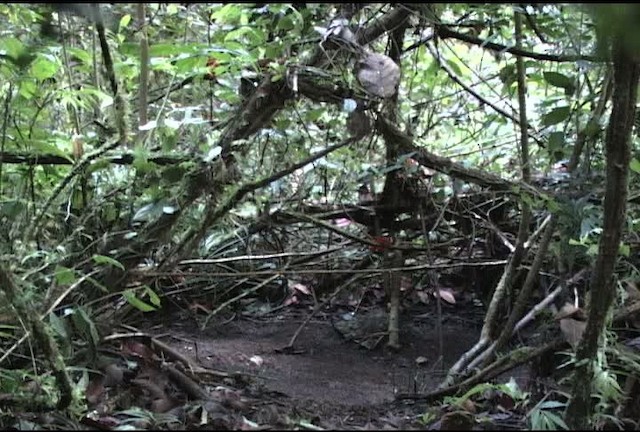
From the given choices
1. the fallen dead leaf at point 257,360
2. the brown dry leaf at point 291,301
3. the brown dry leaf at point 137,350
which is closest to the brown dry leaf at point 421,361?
the fallen dead leaf at point 257,360

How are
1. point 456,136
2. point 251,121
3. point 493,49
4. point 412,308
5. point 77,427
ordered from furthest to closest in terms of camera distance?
point 456,136, point 412,308, point 493,49, point 251,121, point 77,427

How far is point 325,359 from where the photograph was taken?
253 centimetres

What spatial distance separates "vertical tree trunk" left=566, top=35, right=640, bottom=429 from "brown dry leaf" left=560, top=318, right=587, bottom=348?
0.99ft

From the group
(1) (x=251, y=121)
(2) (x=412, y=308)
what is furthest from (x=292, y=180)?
(2) (x=412, y=308)

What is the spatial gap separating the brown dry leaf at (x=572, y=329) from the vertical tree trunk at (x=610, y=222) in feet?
0.99

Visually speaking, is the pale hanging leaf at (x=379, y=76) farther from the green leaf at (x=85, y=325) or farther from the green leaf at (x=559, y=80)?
the green leaf at (x=85, y=325)

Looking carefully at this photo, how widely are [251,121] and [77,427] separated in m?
1.10

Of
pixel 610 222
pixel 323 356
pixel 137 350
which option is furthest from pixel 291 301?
pixel 610 222

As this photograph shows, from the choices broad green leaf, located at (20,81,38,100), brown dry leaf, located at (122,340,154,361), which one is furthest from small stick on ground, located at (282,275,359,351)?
broad green leaf, located at (20,81,38,100)

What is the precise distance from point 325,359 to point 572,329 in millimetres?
1063

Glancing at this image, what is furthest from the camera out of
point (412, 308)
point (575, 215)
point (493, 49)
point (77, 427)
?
point (412, 308)

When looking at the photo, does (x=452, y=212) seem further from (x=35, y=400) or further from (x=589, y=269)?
(x=35, y=400)

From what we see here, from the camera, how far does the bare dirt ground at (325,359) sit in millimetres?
1860

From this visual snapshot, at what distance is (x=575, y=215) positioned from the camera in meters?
1.94
